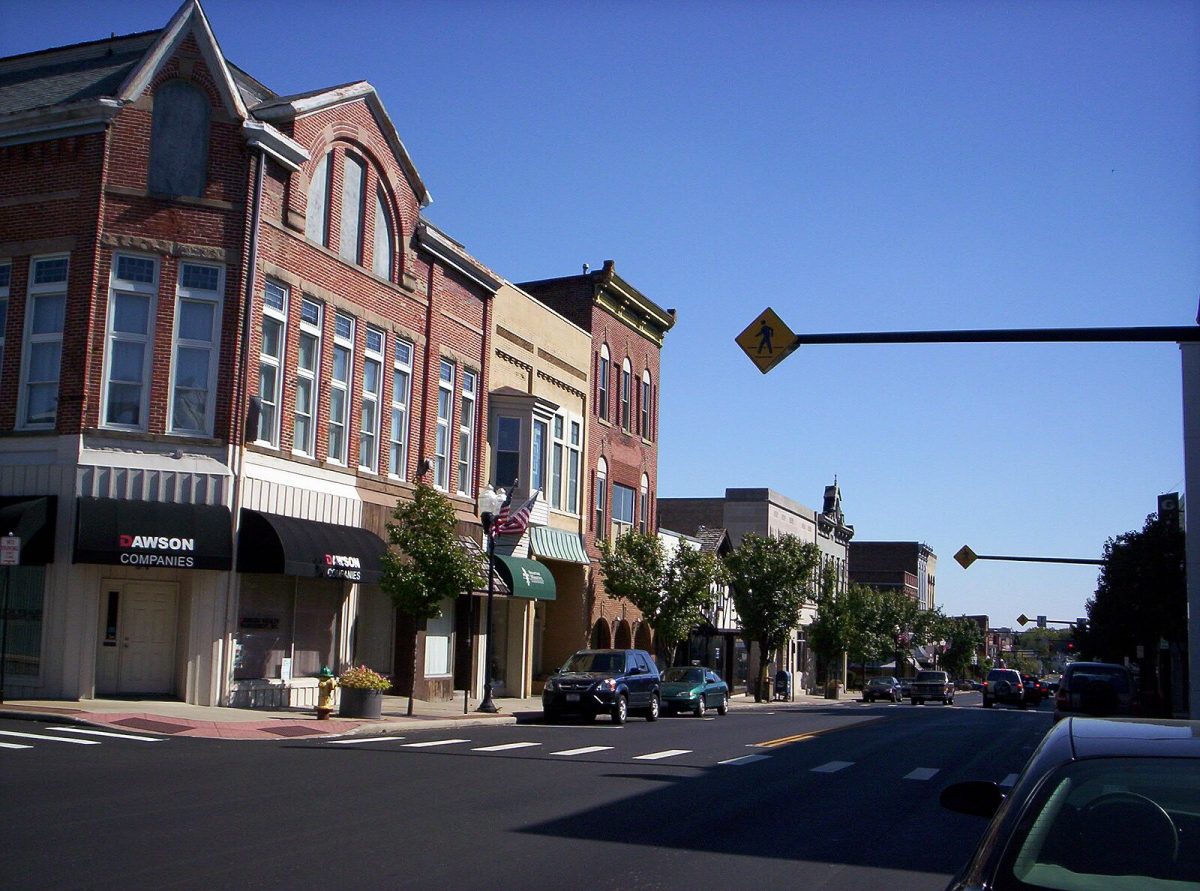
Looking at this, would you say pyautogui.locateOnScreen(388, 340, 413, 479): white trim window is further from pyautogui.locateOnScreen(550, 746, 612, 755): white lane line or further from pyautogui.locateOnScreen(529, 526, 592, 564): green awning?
pyautogui.locateOnScreen(550, 746, 612, 755): white lane line

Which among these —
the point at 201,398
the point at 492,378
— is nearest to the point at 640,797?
the point at 201,398

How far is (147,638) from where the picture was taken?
81.9 feet

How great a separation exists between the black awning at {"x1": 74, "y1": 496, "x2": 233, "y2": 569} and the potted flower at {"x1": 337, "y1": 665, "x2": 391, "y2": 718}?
319 centimetres

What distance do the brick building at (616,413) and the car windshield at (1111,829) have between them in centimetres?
3818

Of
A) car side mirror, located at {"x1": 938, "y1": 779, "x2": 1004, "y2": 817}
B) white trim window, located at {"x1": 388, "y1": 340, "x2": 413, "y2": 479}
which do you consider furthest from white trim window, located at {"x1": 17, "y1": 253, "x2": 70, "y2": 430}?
car side mirror, located at {"x1": 938, "y1": 779, "x2": 1004, "y2": 817}

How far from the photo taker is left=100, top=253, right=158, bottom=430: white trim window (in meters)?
24.7

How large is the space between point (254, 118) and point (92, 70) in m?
4.11

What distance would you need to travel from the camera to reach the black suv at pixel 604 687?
94.8 feet

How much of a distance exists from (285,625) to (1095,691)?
17234mm

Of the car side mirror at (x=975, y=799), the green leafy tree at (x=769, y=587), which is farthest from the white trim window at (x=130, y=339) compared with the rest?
the green leafy tree at (x=769, y=587)

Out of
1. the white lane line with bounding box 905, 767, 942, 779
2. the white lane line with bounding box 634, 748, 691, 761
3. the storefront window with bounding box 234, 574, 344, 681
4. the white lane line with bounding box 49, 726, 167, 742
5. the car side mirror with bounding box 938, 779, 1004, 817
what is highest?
the storefront window with bounding box 234, 574, 344, 681

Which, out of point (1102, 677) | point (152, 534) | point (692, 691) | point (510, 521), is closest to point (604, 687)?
point (510, 521)

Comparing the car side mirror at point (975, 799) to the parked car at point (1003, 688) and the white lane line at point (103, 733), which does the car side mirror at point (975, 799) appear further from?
the parked car at point (1003, 688)

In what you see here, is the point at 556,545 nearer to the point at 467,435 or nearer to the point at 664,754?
the point at 467,435
